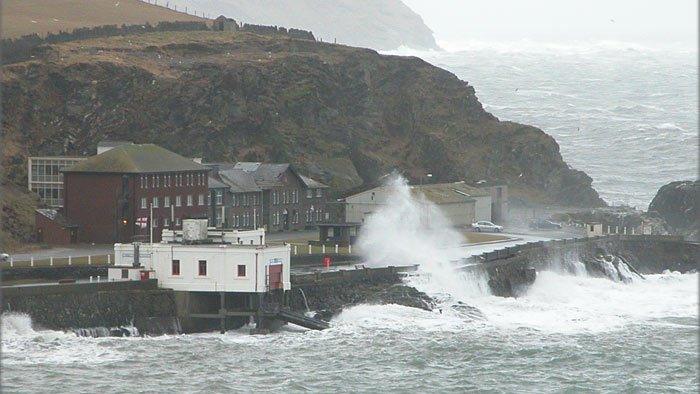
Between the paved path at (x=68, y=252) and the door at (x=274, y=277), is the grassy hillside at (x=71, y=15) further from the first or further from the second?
the door at (x=274, y=277)

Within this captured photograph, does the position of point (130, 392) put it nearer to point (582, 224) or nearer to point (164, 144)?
point (164, 144)

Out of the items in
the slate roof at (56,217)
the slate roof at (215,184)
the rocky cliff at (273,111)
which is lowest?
the slate roof at (56,217)

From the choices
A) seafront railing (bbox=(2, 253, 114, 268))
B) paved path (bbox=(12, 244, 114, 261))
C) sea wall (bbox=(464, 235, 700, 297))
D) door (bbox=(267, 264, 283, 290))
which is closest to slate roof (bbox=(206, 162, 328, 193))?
paved path (bbox=(12, 244, 114, 261))

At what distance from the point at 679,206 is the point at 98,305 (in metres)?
55.8

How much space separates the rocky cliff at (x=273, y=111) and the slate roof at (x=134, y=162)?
10266 mm

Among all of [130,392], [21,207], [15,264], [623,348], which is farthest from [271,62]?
[130,392]

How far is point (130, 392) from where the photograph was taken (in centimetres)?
6144

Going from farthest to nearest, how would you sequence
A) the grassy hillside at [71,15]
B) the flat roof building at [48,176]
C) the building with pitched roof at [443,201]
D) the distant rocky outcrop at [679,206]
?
the grassy hillside at [71,15], the distant rocky outcrop at [679,206], the building with pitched roof at [443,201], the flat roof building at [48,176]

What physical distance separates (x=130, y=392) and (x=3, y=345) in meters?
7.66

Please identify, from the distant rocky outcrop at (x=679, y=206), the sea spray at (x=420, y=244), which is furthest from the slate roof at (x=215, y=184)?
the distant rocky outcrop at (x=679, y=206)

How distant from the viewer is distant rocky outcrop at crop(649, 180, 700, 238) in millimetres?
116925

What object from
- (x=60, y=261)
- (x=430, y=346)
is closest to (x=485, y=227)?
(x=60, y=261)

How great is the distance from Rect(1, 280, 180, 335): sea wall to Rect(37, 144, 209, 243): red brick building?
15060 millimetres

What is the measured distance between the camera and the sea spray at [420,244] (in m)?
85.0
